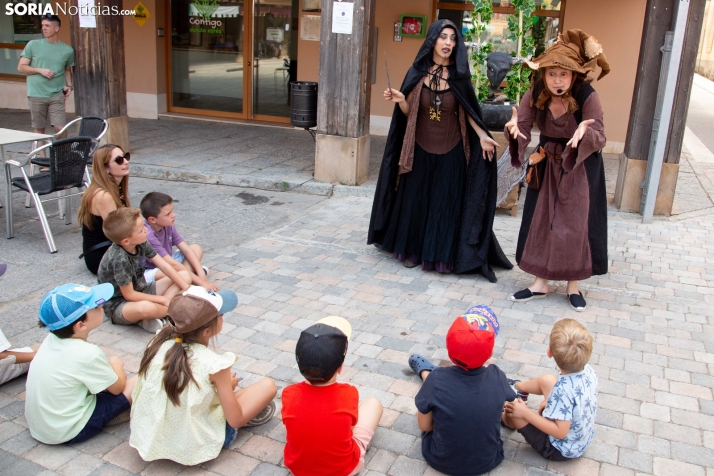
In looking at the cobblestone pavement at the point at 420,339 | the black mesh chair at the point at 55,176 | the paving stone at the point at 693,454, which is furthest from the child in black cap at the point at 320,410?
the black mesh chair at the point at 55,176

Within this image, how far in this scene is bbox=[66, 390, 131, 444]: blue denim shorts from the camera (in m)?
3.07

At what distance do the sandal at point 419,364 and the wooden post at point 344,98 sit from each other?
4.12 metres

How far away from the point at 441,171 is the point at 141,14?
806 cm

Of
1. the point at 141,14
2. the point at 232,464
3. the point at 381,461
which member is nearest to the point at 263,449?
the point at 232,464

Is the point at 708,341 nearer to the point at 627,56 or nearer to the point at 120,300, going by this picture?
the point at 120,300

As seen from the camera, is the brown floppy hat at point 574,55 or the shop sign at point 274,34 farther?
the shop sign at point 274,34

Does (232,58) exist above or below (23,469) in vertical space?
above

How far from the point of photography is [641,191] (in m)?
7.13

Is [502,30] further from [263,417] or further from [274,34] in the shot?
[263,417]

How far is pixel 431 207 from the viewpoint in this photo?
17.5 ft

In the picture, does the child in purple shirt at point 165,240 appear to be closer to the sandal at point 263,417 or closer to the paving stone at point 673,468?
the sandal at point 263,417

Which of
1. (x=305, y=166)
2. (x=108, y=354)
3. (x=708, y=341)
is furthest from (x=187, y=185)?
(x=708, y=341)

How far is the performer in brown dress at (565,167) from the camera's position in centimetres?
439

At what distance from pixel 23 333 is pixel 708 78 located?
32438 mm
